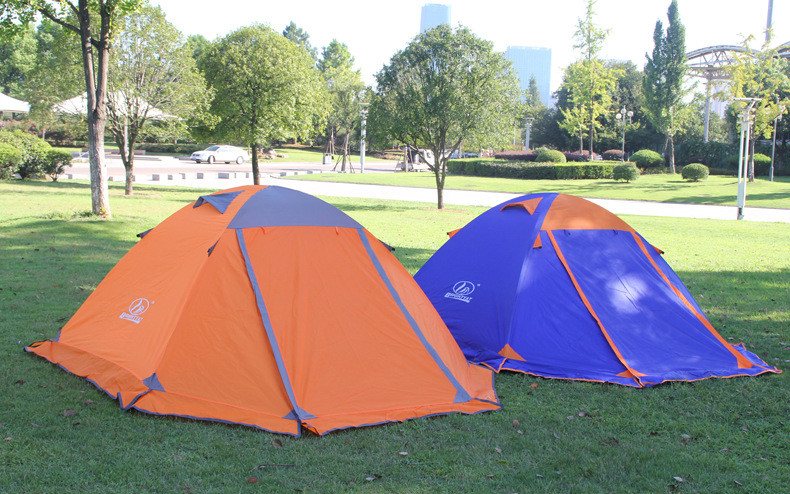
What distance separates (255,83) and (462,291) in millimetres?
14017

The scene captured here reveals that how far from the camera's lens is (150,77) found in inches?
653

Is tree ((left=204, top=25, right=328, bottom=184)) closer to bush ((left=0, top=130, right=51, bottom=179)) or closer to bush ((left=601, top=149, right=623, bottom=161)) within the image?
bush ((left=0, top=130, right=51, bottom=179))

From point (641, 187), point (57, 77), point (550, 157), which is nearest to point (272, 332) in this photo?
point (57, 77)

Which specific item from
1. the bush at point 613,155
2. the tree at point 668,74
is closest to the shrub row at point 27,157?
the tree at point 668,74

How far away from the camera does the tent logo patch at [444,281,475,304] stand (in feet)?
18.9

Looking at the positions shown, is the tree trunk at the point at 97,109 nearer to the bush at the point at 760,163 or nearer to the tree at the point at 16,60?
the bush at the point at 760,163

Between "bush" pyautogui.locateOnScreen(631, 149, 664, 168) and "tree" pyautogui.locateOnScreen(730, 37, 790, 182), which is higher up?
"tree" pyautogui.locateOnScreen(730, 37, 790, 182)

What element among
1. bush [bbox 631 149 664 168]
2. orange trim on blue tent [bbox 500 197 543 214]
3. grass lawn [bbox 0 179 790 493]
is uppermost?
bush [bbox 631 149 664 168]

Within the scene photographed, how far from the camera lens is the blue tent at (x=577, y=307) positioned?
510 centimetres

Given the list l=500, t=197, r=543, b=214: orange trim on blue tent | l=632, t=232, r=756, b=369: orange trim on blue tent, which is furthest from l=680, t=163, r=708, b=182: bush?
l=500, t=197, r=543, b=214: orange trim on blue tent

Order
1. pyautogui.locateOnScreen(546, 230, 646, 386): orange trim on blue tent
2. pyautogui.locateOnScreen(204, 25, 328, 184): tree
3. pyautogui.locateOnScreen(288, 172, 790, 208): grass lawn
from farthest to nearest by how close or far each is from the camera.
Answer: pyautogui.locateOnScreen(288, 172, 790, 208): grass lawn, pyautogui.locateOnScreen(204, 25, 328, 184): tree, pyautogui.locateOnScreen(546, 230, 646, 386): orange trim on blue tent

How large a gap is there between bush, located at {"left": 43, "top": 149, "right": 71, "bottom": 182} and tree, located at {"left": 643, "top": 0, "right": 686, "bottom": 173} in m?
33.3

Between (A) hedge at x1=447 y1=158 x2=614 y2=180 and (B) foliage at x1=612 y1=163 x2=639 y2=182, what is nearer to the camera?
(B) foliage at x1=612 y1=163 x2=639 y2=182

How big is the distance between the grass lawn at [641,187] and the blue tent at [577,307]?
20.0 metres
